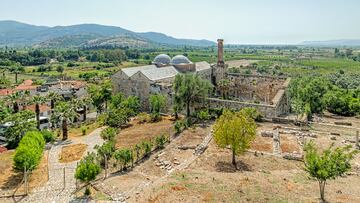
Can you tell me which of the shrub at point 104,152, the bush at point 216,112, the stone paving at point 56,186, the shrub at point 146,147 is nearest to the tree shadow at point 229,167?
the shrub at point 146,147

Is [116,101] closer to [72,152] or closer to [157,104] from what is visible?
[157,104]

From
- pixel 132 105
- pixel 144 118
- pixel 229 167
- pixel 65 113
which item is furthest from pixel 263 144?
pixel 65 113

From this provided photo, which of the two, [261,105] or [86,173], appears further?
[261,105]

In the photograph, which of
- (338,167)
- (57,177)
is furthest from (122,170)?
(338,167)

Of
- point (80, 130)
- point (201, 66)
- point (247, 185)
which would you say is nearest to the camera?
point (247, 185)

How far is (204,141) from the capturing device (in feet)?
132

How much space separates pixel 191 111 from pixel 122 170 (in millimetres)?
24843

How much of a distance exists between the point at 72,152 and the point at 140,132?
9988 mm

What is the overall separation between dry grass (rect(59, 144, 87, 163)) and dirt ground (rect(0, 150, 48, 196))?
218 cm

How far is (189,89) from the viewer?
52.1 meters

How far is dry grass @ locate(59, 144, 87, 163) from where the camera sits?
38.4m

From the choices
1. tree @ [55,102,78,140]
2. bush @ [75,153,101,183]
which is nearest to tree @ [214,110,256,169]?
bush @ [75,153,101,183]

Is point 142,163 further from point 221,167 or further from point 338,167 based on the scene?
point 338,167

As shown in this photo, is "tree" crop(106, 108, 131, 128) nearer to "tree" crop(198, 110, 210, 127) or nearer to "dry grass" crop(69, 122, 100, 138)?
"dry grass" crop(69, 122, 100, 138)
